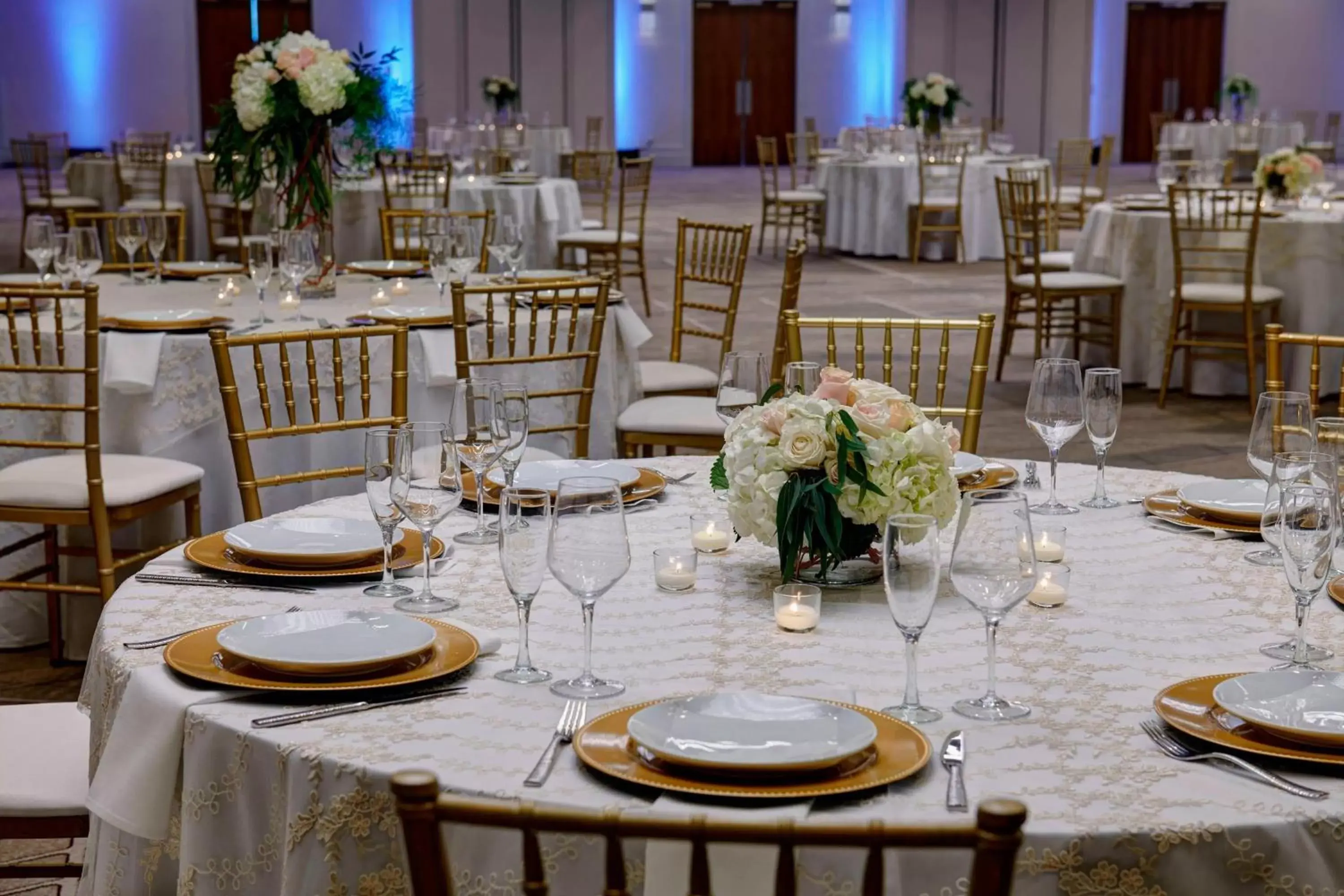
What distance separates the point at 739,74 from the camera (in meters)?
23.4

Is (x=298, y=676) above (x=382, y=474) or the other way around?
the other way around

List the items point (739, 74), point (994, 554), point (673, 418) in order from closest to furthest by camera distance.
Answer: point (994, 554)
point (673, 418)
point (739, 74)

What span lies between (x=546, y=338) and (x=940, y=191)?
8.41 metres

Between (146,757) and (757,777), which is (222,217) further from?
(757,777)

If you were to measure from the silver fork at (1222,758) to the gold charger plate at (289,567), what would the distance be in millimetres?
951

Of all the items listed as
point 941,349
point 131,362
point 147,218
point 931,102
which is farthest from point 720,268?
point 931,102

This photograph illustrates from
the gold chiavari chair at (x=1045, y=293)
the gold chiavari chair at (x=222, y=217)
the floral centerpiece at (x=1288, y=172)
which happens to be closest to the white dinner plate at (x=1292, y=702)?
the gold chiavari chair at (x=1045, y=293)

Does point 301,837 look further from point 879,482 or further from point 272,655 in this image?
point 879,482

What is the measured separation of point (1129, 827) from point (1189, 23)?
23652 millimetres

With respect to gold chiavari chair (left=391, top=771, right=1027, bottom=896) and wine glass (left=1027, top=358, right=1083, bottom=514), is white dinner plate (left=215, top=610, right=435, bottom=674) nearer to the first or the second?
gold chiavari chair (left=391, top=771, right=1027, bottom=896)

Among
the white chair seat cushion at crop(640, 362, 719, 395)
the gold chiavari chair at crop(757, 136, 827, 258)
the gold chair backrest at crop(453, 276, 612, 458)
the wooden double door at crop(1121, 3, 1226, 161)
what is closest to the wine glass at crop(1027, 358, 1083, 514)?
the gold chair backrest at crop(453, 276, 612, 458)

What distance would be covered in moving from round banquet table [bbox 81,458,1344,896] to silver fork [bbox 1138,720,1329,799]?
0.01 m

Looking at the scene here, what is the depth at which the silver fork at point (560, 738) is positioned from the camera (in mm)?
1477

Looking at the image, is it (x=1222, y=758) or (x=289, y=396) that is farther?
(x=289, y=396)
